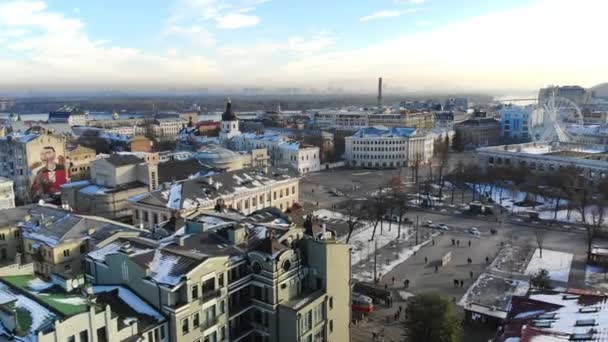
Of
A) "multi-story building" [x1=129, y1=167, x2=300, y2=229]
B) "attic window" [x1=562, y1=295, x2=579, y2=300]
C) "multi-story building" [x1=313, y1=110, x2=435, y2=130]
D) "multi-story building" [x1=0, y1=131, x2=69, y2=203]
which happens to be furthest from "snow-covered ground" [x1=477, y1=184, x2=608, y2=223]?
"multi-story building" [x1=313, y1=110, x2=435, y2=130]

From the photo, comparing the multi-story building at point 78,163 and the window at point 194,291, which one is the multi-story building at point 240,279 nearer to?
the window at point 194,291

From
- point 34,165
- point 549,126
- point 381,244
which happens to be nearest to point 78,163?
point 34,165

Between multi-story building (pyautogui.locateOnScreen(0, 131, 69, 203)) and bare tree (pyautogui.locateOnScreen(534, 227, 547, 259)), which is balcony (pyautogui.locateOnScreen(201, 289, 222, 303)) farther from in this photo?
multi-story building (pyautogui.locateOnScreen(0, 131, 69, 203))

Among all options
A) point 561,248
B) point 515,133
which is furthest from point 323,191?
point 515,133

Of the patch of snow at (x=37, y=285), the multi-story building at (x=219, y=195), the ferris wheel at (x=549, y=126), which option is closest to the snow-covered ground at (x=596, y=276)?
the multi-story building at (x=219, y=195)

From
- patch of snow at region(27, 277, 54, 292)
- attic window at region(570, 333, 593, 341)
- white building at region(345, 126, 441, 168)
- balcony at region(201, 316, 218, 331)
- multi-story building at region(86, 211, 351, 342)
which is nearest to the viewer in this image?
attic window at region(570, 333, 593, 341)

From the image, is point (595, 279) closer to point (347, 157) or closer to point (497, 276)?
point (497, 276)

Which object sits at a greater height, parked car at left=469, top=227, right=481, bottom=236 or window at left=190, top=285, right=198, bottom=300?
window at left=190, top=285, right=198, bottom=300
